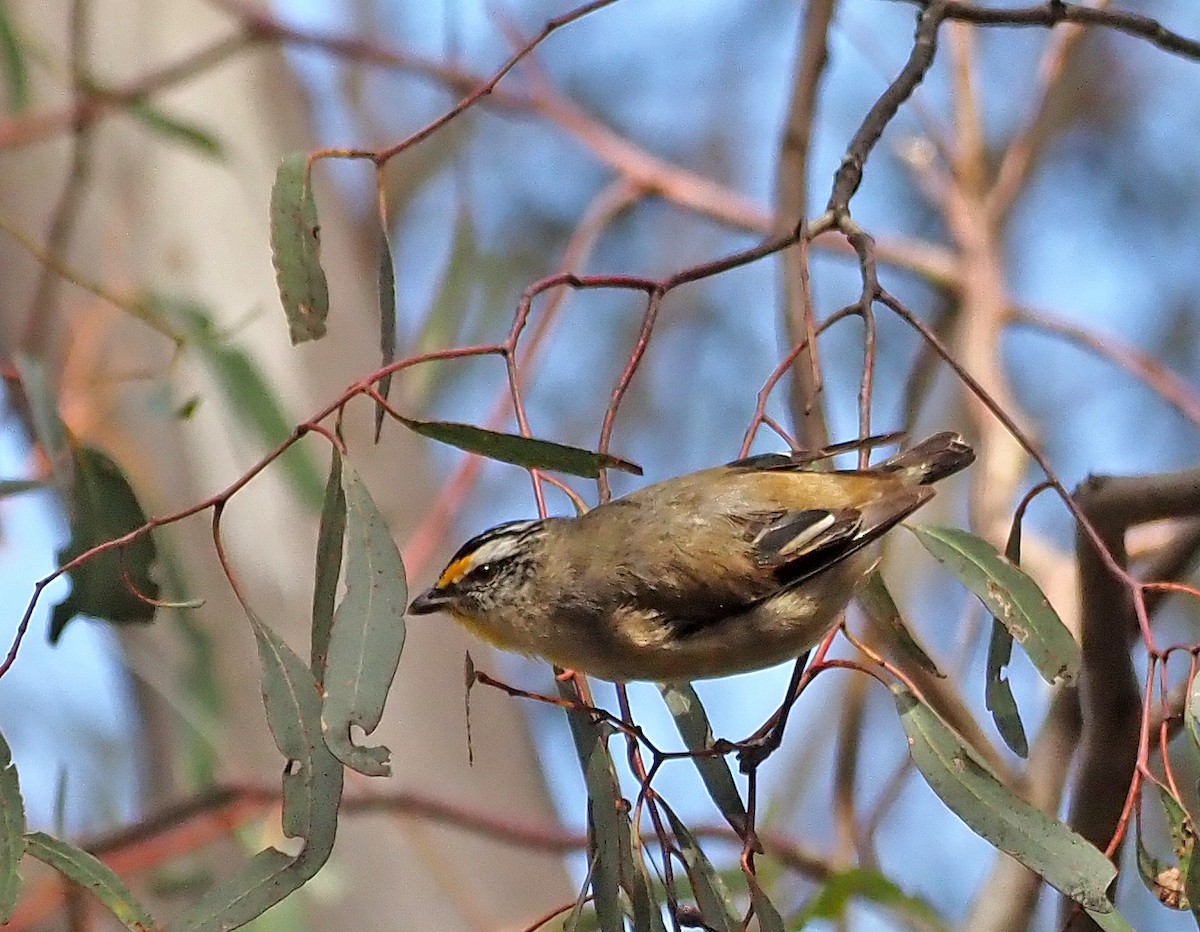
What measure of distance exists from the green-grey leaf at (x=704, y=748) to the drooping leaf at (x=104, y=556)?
0.48 metres

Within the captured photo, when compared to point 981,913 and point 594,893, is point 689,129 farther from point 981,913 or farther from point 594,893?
point 594,893

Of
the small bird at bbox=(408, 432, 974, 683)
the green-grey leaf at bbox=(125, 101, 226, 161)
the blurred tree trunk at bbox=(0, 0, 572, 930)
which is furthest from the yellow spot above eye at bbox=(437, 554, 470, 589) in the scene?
the green-grey leaf at bbox=(125, 101, 226, 161)

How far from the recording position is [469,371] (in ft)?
9.64

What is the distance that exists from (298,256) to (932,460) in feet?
1.87

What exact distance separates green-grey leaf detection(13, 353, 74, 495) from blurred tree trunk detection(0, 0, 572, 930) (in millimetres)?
674

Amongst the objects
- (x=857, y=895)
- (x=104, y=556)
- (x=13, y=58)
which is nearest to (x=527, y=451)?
(x=104, y=556)

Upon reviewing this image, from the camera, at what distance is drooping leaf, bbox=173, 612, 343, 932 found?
0.90 m

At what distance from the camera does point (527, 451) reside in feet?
3.11

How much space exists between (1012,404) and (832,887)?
3.10ft

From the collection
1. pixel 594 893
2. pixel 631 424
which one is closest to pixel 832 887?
pixel 594 893

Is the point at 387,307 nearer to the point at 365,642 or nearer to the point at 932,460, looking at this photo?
the point at 365,642

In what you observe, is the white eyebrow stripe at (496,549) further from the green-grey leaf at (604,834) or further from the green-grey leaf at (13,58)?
the green-grey leaf at (13,58)

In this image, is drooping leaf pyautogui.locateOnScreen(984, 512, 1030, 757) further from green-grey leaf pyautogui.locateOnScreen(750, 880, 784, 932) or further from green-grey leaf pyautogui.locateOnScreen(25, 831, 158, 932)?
green-grey leaf pyautogui.locateOnScreen(25, 831, 158, 932)

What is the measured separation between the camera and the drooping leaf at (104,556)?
1281mm
